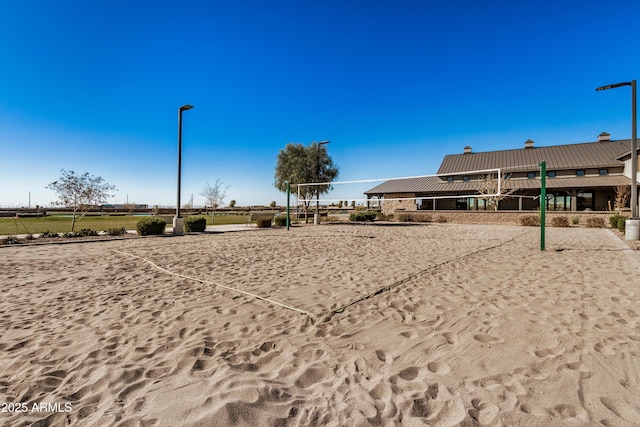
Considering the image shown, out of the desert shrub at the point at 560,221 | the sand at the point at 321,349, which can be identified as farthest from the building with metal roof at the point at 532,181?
the sand at the point at 321,349

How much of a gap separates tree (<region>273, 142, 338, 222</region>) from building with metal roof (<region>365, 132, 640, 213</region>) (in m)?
6.29

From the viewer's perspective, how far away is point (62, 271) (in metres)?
6.62

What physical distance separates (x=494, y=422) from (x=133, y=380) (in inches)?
108

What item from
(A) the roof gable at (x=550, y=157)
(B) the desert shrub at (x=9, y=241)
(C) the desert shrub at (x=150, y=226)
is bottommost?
(B) the desert shrub at (x=9, y=241)

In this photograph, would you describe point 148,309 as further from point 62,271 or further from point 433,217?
point 433,217

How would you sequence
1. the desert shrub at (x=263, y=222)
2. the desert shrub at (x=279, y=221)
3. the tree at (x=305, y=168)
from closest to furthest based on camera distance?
the desert shrub at (x=263, y=222) < the desert shrub at (x=279, y=221) < the tree at (x=305, y=168)

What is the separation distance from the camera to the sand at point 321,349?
87.5 inches

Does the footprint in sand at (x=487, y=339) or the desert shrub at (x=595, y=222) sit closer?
the footprint in sand at (x=487, y=339)

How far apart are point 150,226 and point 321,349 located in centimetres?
1370

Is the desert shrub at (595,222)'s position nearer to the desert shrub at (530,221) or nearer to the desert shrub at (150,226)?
the desert shrub at (530,221)

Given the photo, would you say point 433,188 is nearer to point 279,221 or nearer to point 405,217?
point 405,217

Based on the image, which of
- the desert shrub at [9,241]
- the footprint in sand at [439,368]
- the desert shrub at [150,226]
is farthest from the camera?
the desert shrub at [150,226]

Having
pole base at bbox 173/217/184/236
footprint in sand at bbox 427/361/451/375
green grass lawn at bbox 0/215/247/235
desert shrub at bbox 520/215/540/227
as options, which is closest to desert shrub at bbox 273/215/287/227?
green grass lawn at bbox 0/215/247/235

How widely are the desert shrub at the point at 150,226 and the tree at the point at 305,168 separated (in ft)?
40.4
